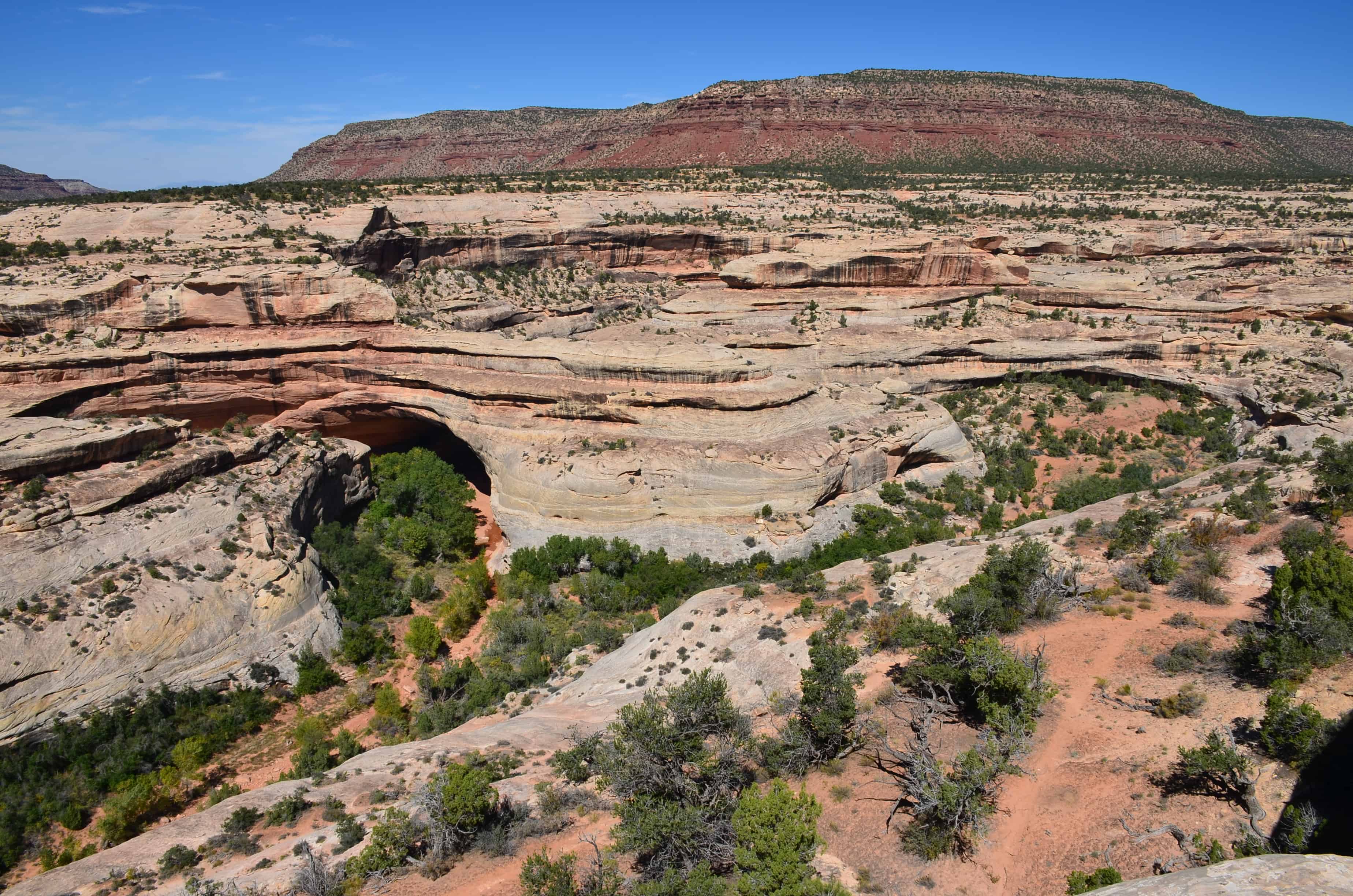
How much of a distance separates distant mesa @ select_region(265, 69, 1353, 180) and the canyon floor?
43.7m

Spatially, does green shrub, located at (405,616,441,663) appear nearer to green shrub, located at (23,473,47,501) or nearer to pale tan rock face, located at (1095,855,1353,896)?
green shrub, located at (23,473,47,501)

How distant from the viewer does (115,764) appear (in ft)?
43.9

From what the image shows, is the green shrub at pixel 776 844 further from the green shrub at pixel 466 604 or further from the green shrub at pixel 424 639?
the green shrub at pixel 466 604

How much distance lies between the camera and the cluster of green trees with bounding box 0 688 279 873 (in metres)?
12.3

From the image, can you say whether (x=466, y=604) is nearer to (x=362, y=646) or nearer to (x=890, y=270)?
(x=362, y=646)

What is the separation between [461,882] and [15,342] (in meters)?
22.3

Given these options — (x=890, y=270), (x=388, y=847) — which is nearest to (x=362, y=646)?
(x=388, y=847)

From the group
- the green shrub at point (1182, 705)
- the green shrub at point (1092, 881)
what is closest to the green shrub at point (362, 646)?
the green shrub at point (1092, 881)

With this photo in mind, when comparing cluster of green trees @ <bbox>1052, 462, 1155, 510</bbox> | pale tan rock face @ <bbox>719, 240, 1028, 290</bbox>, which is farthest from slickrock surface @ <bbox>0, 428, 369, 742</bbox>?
pale tan rock face @ <bbox>719, 240, 1028, 290</bbox>

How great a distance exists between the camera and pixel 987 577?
46.0ft

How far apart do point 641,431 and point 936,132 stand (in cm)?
7946

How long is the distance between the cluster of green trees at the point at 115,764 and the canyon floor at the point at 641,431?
15.2 inches

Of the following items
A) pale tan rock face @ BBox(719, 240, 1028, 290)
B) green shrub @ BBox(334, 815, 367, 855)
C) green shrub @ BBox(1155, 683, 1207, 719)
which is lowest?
green shrub @ BBox(334, 815, 367, 855)

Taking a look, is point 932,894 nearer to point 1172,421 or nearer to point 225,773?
point 225,773
